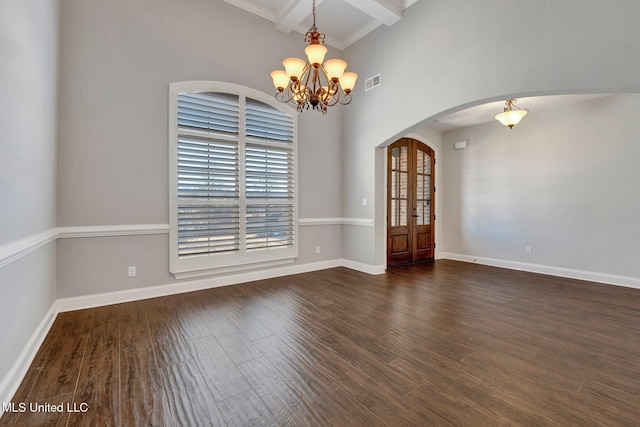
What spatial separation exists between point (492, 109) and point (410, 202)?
230 cm

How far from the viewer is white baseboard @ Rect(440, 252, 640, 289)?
4.36 metres

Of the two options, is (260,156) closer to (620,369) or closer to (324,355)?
(324,355)

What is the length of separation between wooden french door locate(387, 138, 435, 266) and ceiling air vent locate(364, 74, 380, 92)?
1.33 m

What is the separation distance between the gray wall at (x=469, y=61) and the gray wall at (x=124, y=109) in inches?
89.4

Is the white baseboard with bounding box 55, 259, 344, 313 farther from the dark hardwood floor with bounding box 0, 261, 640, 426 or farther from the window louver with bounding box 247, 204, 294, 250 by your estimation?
the window louver with bounding box 247, 204, 294, 250

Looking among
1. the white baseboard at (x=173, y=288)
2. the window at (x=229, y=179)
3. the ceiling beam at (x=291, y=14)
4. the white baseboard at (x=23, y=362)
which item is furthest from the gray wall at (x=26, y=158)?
the ceiling beam at (x=291, y=14)

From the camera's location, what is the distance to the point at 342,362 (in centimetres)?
216

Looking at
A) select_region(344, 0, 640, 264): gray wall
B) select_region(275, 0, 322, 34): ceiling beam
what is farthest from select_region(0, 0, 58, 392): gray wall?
select_region(344, 0, 640, 264): gray wall

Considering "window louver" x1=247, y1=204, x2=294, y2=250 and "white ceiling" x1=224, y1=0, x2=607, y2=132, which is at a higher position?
"white ceiling" x1=224, y1=0, x2=607, y2=132

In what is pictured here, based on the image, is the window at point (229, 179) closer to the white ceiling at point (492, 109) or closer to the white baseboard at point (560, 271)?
the white ceiling at point (492, 109)

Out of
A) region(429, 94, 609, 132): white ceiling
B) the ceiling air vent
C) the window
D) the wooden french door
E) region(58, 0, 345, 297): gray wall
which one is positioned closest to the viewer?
region(58, 0, 345, 297): gray wall

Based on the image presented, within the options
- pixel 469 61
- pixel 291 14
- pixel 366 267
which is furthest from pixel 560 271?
pixel 291 14

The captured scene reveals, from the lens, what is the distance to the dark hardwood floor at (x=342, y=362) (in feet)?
5.35

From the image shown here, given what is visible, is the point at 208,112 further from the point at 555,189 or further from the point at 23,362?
the point at 555,189
